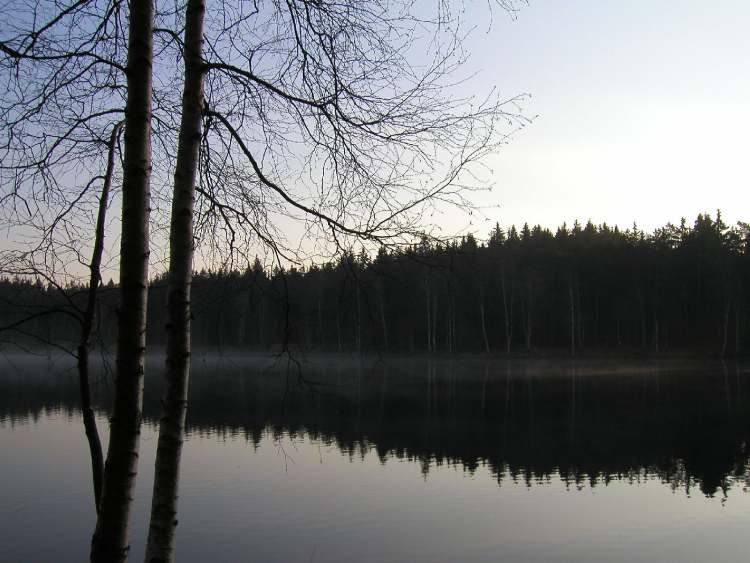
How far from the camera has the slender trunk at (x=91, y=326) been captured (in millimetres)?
4074

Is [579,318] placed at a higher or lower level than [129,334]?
higher

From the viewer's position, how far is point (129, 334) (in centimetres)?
302

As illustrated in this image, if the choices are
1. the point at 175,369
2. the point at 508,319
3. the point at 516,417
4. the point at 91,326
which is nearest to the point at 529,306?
the point at 508,319

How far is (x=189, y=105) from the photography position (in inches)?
134

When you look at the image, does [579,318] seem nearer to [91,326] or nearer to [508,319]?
[508,319]

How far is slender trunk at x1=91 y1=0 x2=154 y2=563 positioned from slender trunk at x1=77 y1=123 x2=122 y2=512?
1.00 metres

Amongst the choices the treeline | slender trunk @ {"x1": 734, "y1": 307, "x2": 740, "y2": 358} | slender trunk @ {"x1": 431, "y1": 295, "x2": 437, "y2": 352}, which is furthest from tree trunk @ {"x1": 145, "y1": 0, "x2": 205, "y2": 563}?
slender trunk @ {"x1": 734, "y1": 307, "x2": 740, "y2": 358}

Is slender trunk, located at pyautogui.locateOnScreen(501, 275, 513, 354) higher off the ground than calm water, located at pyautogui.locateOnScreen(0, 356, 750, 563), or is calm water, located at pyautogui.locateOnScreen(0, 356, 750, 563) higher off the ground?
slender trunk, located at pyautogui.locateOnScreen(501, 275, 513, 354)

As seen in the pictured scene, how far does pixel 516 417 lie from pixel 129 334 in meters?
21.7

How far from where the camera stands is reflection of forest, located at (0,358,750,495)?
16.8m

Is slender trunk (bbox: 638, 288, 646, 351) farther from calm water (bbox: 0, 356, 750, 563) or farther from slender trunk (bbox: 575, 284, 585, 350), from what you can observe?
calm water (bbox: 0, 356, 750, 563)

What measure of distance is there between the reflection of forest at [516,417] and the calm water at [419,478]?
0.10 metres

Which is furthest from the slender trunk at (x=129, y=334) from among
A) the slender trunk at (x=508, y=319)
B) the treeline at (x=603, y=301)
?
the slender trunk at (x=508, y=319)

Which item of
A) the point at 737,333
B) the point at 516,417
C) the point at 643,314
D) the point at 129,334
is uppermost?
the point at 643,314
